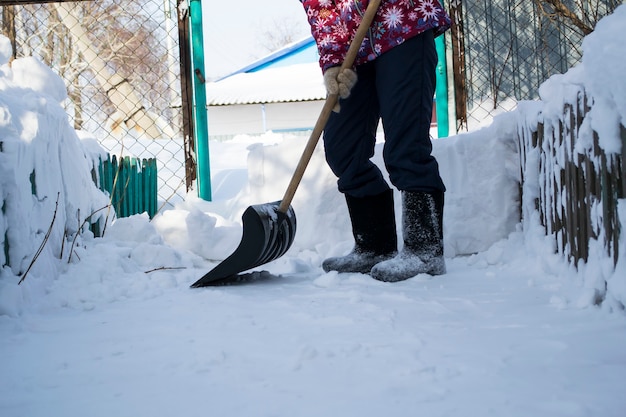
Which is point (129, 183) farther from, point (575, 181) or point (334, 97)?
point (575, 181)

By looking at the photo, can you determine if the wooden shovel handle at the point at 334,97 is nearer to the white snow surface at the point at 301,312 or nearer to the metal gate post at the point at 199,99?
the white snow surface at the point at 301,312

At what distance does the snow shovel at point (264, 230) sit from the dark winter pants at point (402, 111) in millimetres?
135

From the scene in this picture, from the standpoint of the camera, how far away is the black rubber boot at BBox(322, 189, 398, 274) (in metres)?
2.69

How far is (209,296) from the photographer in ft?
7.19

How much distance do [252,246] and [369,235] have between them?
1.85 feet

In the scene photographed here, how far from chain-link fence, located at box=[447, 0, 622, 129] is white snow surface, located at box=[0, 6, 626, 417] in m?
3.03

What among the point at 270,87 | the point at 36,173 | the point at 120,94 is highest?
the point at 270,87

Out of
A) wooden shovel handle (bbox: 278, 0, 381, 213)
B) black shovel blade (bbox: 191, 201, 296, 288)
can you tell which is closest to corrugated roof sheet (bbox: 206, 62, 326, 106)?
wooden shovel handle (bbox: 278, 0, 381, 213)

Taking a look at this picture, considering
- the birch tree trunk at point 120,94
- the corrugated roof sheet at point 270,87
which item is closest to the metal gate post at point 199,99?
the birch tree trunk at point 120,94

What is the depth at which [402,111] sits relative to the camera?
245 centimetres

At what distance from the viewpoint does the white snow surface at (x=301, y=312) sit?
1176 mm

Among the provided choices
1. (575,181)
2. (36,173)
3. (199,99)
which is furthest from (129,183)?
(575,181)

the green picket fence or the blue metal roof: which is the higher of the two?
the blue metal roof

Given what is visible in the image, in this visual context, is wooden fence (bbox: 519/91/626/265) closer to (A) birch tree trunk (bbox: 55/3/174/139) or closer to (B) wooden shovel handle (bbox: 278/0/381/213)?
(B) wooden shovel handle (bbox: 278/0/381/213)
